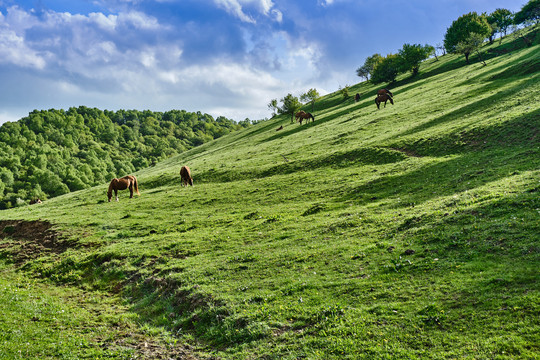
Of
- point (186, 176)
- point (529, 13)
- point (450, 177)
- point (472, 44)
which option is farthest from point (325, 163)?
point (529, 13)

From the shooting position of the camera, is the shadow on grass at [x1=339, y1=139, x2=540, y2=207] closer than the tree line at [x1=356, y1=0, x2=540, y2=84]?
Yes

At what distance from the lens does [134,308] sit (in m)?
13.9

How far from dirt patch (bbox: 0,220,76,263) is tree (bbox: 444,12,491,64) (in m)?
93.9

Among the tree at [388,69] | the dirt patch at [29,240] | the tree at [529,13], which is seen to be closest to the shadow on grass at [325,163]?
the dirt patch at [29,240]

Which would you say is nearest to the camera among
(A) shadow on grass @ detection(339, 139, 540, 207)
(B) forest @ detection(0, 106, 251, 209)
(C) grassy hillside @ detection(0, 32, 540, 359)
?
(C) grassy hillside @ detection(0, 32, 540, 359)

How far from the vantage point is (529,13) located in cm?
9325

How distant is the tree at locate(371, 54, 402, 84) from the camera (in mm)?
88125

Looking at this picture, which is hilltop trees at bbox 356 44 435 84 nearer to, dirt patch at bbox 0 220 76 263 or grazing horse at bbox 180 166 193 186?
grazing horse at bbox 180 166 193 186

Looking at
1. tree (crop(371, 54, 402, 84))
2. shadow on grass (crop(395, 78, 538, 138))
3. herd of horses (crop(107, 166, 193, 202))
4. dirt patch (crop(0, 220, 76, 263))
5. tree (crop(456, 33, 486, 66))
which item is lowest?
shadow on grass (crop(395, 78, 538, 138))

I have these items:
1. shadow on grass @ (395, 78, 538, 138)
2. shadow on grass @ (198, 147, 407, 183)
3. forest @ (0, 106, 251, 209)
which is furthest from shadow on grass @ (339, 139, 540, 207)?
forest @ (0, 106, 251, 209)

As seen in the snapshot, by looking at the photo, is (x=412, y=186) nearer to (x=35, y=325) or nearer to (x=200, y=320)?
(x=200, y=320)

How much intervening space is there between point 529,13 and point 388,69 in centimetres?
4704

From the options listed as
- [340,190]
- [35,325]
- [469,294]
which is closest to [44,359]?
[35,325]

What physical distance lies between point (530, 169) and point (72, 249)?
29604 mm
